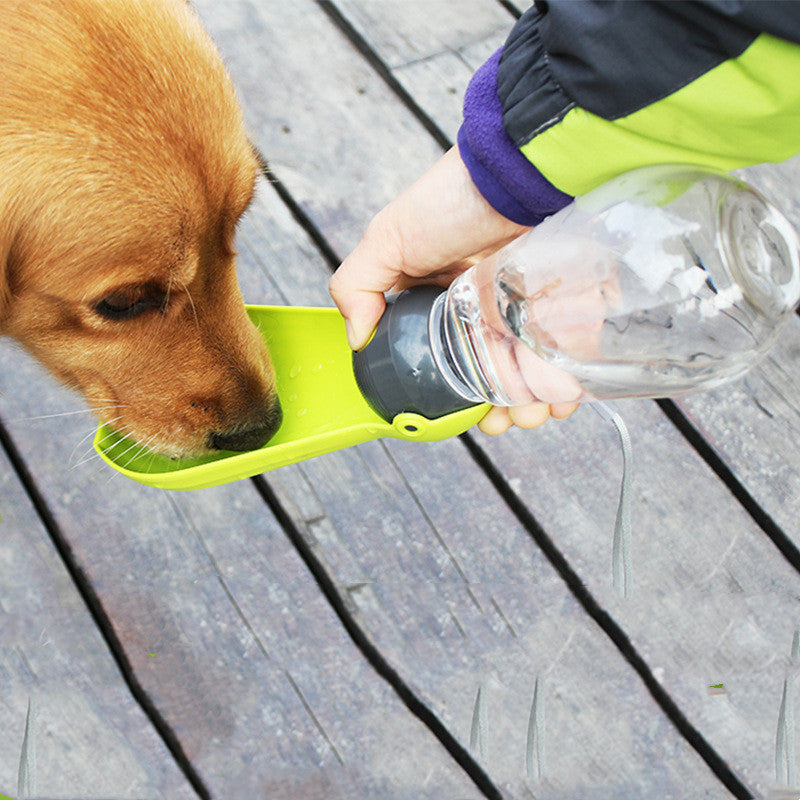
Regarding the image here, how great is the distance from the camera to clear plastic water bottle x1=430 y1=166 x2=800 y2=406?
3.30ft

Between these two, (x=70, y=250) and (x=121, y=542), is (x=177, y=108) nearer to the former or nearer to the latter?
(x=70, y=250)

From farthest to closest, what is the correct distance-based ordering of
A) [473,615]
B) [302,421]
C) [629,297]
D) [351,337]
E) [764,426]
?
[764,426] < [473,615] < [302,421] < [351,337] < [629,297]

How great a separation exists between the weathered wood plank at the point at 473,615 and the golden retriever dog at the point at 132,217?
0.34 meters

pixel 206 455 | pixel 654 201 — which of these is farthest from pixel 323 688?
pixel 654 201

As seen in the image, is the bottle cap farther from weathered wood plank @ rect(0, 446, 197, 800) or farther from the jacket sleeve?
weathered wood plank @ rect(0, 446, 197, 800)

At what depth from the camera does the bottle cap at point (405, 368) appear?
111 centimetres

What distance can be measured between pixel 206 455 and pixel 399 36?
3.82 ft

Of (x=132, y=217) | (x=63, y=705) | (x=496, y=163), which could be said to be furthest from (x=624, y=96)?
(x=63, y=705)

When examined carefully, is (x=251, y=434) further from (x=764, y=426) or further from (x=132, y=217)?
(x=764, y=426)

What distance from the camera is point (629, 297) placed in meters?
1.06

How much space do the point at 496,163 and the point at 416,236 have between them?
0.16 m

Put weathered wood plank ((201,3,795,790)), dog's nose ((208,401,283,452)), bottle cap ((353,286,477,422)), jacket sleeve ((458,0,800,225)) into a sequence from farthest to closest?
weathered wood plank ((201,3,795,790)) → dog's nose ((208,401,283,452)) → bottle cap ((353,286,477,422)) → jacket sleeve ((458,0,800,225))

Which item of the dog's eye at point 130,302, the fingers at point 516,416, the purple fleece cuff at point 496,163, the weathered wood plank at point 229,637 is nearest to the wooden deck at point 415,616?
the weathered wood plank at point 229,637

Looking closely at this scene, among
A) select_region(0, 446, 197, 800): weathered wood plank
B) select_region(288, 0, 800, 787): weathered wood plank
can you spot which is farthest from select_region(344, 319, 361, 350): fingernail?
select_region(0, 446, 197, 800): weathered wood plank
